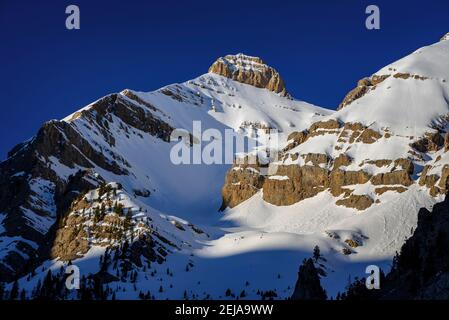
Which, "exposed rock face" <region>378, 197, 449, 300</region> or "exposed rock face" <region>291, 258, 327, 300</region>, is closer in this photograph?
"exposed rock face" <region>378, 197, 449, 300</region>

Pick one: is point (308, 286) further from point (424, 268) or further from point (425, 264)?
point (425, 264)

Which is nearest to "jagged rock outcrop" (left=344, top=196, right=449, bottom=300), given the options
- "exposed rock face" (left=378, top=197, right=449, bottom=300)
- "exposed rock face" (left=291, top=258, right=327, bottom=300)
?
"exposed rock face" (left=378, top=197, right=449, bottom=300)

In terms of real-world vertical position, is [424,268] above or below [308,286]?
below

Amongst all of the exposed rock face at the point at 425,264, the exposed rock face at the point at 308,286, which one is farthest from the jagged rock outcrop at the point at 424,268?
the exposed rock face at the point at 308,286

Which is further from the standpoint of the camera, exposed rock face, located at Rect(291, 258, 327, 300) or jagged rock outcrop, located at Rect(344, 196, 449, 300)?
exposed rock face, located at Rect(291, 258, 327, 300)

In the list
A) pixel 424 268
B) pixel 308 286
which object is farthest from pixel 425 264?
pixel 308 286

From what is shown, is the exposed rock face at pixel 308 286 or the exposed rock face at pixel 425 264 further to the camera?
the exposed rock face at pixel 308 286

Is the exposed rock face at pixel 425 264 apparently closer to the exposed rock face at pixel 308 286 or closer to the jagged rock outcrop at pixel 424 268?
the jagged rock outcrop at pixel 424 268

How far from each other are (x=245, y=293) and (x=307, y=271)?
52690 millimetres

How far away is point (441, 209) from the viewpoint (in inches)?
4961

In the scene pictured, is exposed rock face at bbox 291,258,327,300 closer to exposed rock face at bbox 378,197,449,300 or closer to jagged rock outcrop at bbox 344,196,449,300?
jagged rock outcrop at bbox 344,196,449,300
